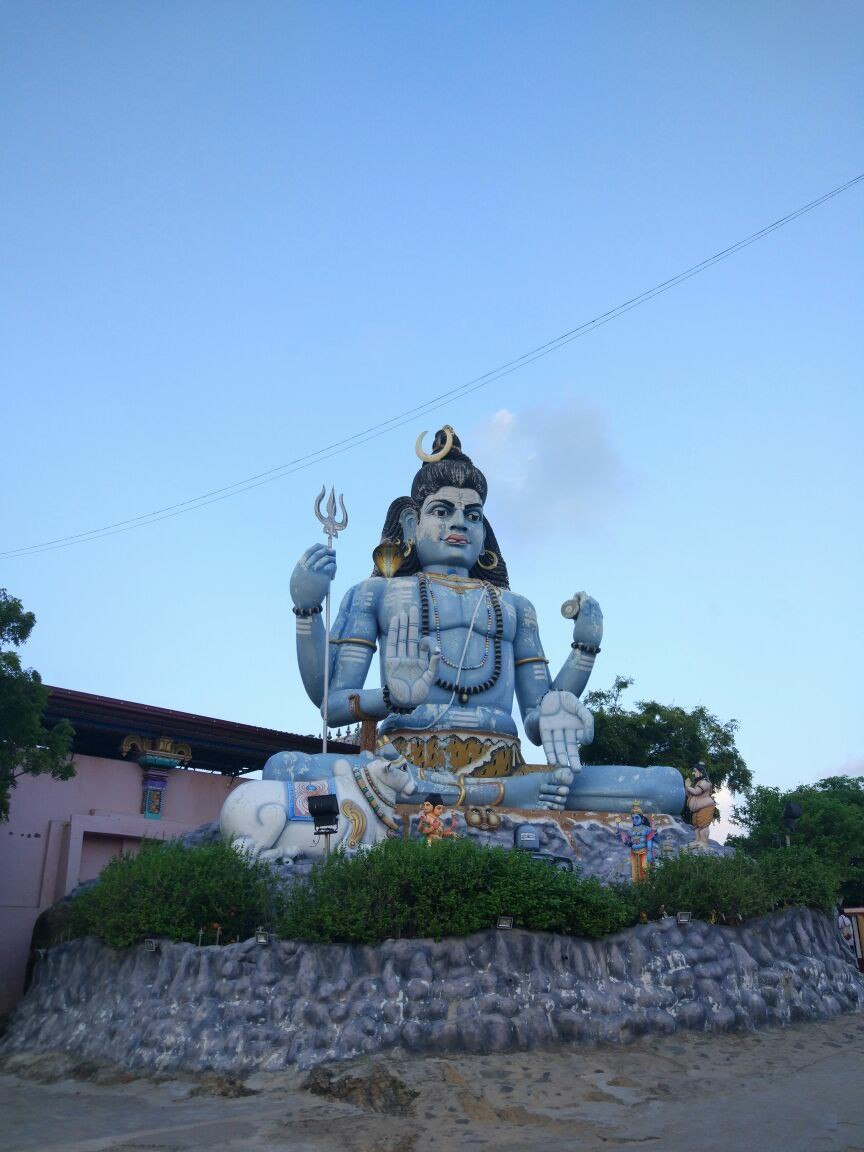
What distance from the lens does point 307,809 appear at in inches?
421

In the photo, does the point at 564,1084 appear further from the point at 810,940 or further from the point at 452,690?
the point at 452,690

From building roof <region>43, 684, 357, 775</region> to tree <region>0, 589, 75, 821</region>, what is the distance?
1514 millimetres

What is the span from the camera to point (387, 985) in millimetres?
7953

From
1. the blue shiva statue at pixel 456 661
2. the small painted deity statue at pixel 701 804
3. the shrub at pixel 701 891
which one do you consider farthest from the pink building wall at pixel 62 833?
the shrub at pixel 701 891

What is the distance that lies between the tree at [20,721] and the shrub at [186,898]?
224 centimetres

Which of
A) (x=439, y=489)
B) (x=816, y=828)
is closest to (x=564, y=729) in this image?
(x=439, y=489)

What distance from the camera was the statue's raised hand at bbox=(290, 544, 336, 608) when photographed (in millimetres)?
12742

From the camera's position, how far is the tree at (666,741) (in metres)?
19.7

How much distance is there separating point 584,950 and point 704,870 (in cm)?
157

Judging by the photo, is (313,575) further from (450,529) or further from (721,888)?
(721,888)

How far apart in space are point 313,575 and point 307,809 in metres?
3.12

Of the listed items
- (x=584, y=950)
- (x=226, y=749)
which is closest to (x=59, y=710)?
(x=226, y=749)

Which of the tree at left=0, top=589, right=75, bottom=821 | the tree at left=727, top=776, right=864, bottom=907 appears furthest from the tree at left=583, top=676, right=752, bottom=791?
the tree at left=0, top=589, right=75, bottom=821

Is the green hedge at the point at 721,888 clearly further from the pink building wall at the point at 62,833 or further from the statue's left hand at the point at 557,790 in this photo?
the pink building wall at the point at 62,833
